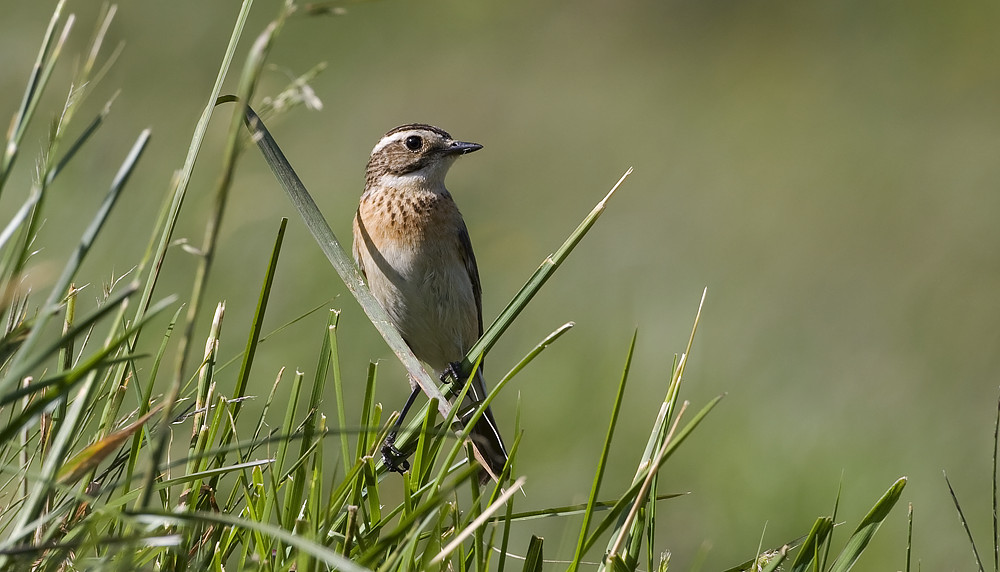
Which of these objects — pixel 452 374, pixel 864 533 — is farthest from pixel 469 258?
pixel 864 533

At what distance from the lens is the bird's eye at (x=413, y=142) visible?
5.34 m

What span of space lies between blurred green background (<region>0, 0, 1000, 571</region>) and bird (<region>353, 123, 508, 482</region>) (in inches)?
30.1

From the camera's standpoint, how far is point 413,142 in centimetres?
535

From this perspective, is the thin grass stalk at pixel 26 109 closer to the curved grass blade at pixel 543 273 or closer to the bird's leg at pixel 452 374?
the curved grass blade at pixel 543 273

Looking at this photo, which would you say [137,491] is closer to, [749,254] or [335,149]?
[749,254]

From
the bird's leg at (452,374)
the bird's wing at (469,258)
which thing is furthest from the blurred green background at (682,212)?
the bird's wing at (469,258)

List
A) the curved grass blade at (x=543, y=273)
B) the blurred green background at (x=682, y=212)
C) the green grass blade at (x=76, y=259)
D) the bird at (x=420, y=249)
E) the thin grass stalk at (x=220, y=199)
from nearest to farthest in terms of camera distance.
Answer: the thin grass stalk at (x=220, y=199) < the green grass blade at (x=76, y=259) < the curved grass blade at (x=543, y=273) < the bird at (x=420, y=249) < the blurred green background at (x=682, y=212)

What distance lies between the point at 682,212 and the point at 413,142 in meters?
4.77

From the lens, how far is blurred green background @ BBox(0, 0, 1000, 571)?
5.68m

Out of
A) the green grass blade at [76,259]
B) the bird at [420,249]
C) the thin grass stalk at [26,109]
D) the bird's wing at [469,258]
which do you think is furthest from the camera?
the bird's wing at [469,258]

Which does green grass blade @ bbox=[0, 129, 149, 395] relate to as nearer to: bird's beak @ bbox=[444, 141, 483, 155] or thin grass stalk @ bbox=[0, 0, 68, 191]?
thin grass stalk @ bbox=[0, 0, 68, 191]

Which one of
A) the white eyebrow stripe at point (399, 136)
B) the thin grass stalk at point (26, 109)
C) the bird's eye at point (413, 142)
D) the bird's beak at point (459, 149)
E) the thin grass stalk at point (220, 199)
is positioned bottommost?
the bird's beak at point (459, 149)

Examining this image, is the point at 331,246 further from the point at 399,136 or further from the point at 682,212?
the point at 682,212

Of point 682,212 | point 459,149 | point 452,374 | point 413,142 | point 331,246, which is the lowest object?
point 682,212
